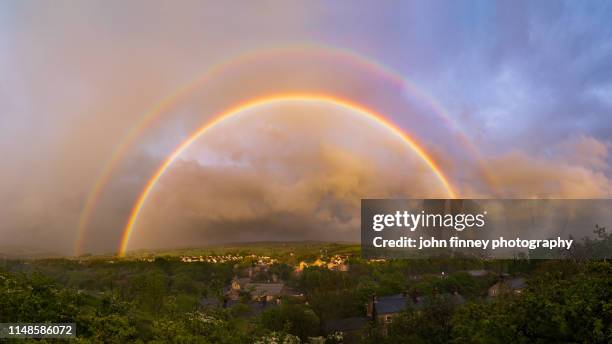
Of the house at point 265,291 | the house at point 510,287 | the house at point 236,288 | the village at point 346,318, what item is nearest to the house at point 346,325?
the village at point 346,318

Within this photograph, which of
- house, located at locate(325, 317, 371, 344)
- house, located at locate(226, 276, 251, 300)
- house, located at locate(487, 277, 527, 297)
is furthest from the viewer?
house, located at locate(226, 276, 251, 300)

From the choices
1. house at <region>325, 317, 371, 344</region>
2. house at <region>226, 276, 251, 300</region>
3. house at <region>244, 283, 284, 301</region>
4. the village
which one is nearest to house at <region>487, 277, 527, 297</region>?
the village

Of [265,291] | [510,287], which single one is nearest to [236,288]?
[265,291]

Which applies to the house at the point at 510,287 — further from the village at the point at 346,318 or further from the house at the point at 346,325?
the house at the point at 346,325

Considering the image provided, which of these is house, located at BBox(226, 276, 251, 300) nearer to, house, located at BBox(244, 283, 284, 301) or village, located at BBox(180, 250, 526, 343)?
village, located at BBox(180, 250, 526, 343)

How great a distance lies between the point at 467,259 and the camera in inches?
5723

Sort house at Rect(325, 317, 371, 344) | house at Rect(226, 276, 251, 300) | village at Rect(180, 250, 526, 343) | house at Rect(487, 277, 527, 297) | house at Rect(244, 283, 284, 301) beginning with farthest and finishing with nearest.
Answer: house at Rect(226, 276, 251, 300) < house at Rect(244, 283, 284, 301) < house at Rect(325, 317, 371, 344) < village at Rect(180, 250, 526, 343) < house at Rect(487, 277, 527, 297)

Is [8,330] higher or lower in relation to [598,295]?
lower

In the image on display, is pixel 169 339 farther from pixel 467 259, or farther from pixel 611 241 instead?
pixel 467 259

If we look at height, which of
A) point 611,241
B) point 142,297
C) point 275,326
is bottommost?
point 275,326

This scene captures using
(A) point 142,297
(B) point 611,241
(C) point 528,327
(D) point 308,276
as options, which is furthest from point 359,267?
(C) point 528,327

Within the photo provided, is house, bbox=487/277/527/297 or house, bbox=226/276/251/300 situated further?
house, bbox=226/276/251/300

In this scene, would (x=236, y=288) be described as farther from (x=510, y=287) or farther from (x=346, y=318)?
(x=510, y=287)

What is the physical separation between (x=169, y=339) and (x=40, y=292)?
20.8ft
